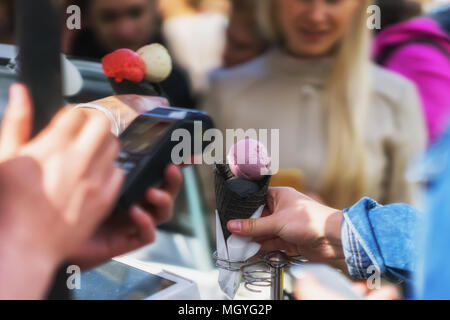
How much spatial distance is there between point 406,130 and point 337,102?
0.65ft

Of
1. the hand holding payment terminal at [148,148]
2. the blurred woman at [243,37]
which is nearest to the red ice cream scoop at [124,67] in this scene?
the hand holding payment terminal at [148,148]

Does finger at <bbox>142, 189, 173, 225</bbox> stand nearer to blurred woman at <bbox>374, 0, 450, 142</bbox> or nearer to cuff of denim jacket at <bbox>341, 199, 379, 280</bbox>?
cuff of denim jacket at <bbox>341, 199, 379, 280</bbox>

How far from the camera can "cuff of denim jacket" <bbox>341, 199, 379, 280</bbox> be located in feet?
2.78

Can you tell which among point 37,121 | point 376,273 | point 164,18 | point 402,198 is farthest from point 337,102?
point 37,121

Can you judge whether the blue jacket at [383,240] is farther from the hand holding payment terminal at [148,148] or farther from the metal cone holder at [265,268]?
the hand holding payment terminal at [148,148]

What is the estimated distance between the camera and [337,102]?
1.37 meters

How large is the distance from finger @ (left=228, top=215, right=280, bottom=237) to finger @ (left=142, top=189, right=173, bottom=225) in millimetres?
182

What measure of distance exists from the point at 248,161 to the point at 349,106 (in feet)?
2.11

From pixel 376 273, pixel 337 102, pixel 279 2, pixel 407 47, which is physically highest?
pixel 279 2

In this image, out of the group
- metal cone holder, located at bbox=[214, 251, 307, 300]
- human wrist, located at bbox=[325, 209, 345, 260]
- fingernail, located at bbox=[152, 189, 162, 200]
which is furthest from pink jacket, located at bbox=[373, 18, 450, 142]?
fingernail, located at bbox=[152, 189, 162, 200]

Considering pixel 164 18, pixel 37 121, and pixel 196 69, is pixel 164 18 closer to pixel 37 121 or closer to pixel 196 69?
pixel 196 69

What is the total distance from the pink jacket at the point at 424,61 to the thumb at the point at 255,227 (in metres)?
0.69

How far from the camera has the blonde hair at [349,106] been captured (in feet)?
4.35

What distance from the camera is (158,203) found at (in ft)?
2.10
